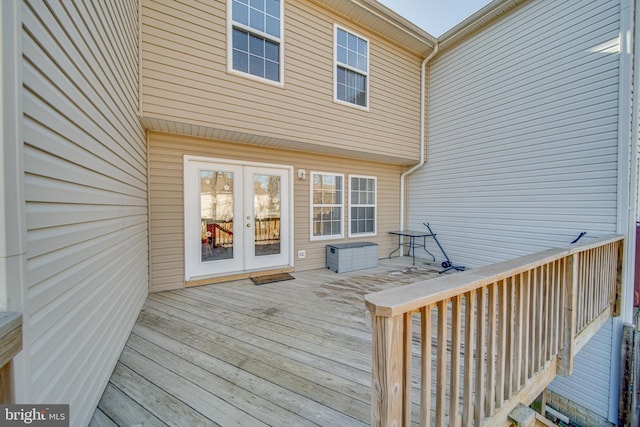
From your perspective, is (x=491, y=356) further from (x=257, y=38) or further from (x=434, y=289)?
(x=257, y=38)

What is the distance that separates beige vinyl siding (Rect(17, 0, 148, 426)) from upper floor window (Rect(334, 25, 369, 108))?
339cm

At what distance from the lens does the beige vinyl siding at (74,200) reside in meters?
0.96

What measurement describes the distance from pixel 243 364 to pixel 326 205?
3641 millimetres

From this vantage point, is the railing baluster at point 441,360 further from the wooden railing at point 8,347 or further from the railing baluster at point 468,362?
the wooden railing at point 8,347

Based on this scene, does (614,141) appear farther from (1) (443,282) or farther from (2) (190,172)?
(2) (190,172)

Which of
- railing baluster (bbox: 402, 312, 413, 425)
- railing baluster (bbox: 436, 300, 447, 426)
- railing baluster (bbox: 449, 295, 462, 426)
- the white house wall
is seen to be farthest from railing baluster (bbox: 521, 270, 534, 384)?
the white house wall

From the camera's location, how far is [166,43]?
10.5ft

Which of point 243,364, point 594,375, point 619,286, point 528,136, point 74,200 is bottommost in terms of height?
point 594,375

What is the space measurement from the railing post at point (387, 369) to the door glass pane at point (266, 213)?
376cm

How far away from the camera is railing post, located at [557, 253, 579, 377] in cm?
202

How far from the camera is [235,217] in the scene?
425 centimetres

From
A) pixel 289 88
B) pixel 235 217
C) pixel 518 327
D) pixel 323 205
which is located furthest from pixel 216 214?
pixel 518 327

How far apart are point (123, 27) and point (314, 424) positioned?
3.61 m

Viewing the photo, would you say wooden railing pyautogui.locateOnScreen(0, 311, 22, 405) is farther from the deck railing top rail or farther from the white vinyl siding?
the white vinyl siding
